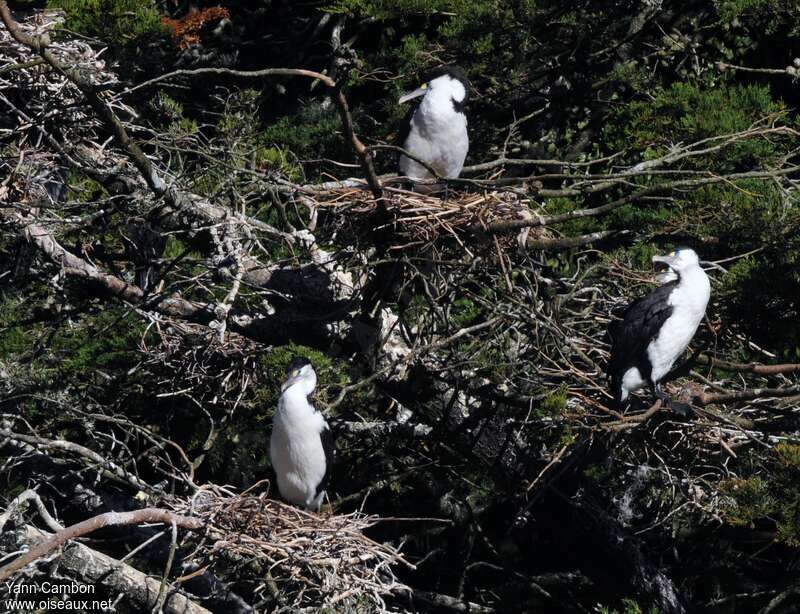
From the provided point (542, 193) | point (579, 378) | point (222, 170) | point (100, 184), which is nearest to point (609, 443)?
point (579, 378)

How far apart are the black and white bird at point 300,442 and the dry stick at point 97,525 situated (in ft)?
2.83

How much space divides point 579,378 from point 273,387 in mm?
1327

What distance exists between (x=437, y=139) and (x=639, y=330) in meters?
1.19

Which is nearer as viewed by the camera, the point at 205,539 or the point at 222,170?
the point at 205,539

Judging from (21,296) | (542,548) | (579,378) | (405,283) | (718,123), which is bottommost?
(542,548)

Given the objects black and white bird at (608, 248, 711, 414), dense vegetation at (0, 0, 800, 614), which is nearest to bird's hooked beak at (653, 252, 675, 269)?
black and white bird at (608, 248, 711, 414)

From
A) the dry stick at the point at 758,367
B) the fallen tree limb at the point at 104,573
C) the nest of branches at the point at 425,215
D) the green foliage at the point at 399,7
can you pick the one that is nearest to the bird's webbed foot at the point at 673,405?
the dry stick at the point at 758,367

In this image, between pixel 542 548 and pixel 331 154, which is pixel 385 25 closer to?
pixel 331 154

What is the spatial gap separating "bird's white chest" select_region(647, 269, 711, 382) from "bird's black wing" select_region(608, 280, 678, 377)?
0.03 metres

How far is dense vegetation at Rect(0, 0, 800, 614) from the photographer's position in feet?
14.5

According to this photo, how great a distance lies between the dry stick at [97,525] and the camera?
3.16 metres

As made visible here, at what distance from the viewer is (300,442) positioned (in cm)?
462

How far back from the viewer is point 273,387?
496cm

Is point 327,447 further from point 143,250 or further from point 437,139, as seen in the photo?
point 437,139
